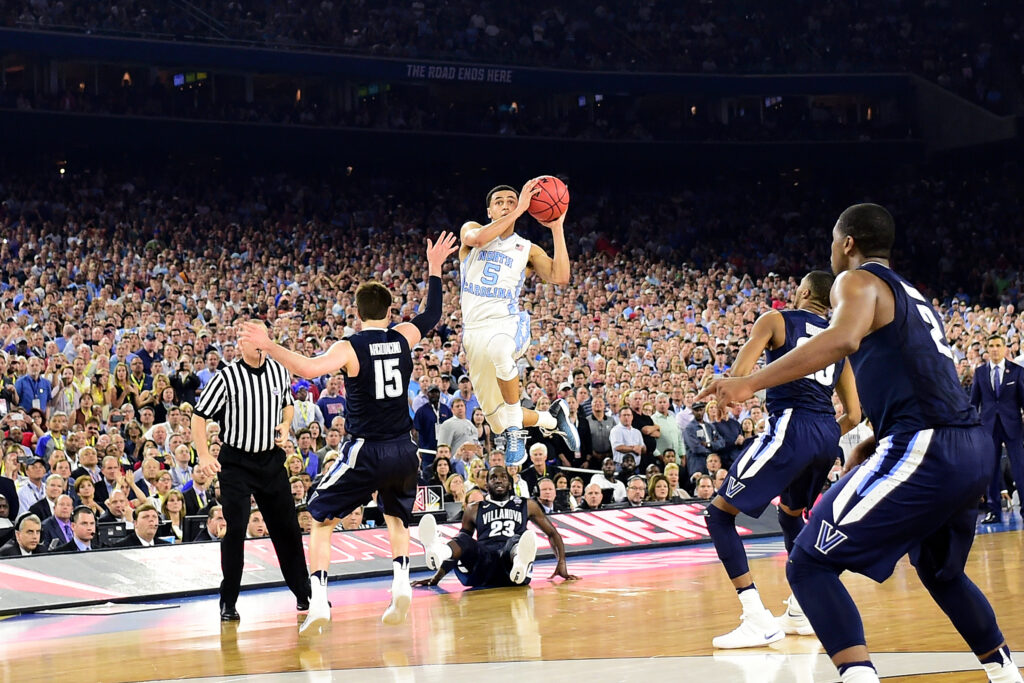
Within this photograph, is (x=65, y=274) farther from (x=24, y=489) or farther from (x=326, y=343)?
(x=24, y=489)

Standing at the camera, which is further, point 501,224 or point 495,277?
point 495,277

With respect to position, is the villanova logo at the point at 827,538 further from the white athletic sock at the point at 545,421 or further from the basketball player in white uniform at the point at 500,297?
the white athletic sock at the point at 545,421

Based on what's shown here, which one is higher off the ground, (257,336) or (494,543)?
(257,336)

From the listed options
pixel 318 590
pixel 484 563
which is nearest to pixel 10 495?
pixel 484 563

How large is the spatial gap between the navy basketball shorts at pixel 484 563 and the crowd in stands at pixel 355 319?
1.52m

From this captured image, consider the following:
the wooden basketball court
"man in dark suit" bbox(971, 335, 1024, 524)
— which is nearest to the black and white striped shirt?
the wooden basketball court

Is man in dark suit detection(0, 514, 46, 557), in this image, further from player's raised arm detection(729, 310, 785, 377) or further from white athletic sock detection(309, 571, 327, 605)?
player's raised arm detection(729, 310, 785, 377)

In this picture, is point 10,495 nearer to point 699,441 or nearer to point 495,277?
point 495,277

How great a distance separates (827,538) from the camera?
468 centimetres

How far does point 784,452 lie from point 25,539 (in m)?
6.66

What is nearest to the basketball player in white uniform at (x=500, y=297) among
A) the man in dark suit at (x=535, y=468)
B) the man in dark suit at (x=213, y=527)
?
the man in dark suit at (x=213, y=527)

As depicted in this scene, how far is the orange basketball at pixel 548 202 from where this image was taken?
8.64 metres

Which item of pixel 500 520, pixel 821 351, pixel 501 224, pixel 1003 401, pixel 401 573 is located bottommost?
pixel 500 520

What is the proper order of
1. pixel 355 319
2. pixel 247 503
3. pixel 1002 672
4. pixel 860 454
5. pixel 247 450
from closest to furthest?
pixel 1002 672 < pixel 860 454 < pixel 247 450 < pixel 247 503 < pixel 355 319
